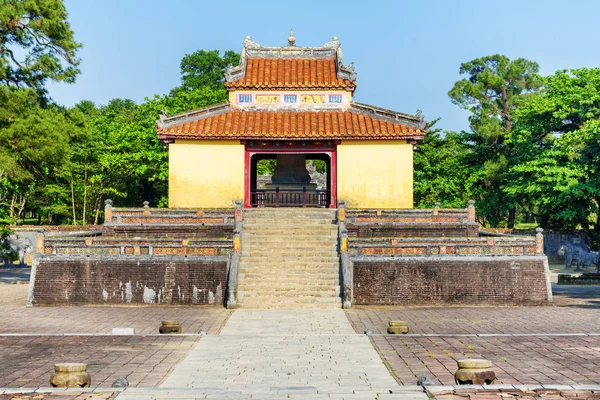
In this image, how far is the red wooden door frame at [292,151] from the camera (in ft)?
94.7

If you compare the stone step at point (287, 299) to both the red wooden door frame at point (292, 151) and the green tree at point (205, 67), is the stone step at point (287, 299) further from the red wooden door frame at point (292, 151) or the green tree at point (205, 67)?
the green tree at point (205, 67)

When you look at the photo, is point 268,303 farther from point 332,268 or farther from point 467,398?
point 467,398

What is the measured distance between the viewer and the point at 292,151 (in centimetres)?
2903

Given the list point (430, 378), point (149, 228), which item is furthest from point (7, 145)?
point (430, 378)

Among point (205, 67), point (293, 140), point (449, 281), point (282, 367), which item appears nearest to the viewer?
point (282, 367)

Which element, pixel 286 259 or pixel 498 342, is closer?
Answer: pixel 498 342

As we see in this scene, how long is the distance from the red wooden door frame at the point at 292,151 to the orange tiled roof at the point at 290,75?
8.55ft

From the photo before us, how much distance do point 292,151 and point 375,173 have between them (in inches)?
137

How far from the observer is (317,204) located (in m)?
30.5

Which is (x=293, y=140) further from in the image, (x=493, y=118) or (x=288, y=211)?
(x=493, y=118)

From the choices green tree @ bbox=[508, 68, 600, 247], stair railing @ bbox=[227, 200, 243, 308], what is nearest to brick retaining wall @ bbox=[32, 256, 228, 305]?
stair railing @ bbox=[227, 200, 243, 308]

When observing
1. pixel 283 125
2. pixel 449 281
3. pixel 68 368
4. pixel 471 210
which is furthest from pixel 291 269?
pixel 68 368

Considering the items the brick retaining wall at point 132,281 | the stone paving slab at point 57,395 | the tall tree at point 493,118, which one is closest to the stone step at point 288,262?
the brick retaining wall at point 132,281

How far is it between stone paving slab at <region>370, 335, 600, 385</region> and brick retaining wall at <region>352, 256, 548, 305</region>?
6.68m
